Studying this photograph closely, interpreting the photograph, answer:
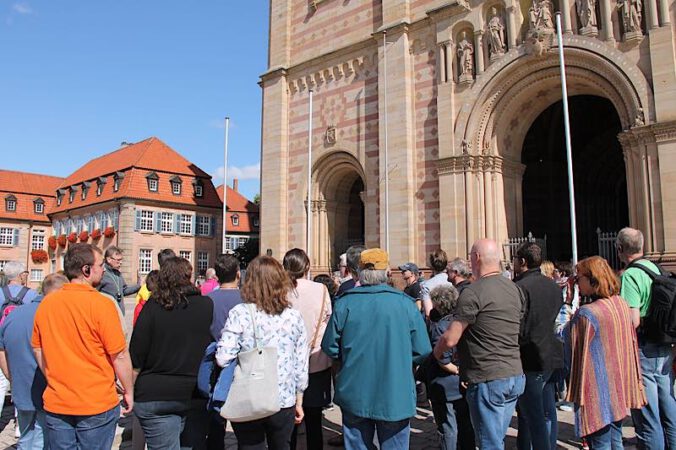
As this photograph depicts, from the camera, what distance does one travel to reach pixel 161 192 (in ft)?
122

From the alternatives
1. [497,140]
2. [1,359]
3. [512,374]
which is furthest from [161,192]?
[512,374]

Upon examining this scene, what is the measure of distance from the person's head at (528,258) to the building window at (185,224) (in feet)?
116

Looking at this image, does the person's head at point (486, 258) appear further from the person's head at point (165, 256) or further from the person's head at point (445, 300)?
the person's head at point (165, 256)

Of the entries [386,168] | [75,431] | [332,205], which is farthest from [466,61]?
[75,431]

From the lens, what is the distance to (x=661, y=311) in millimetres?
4766

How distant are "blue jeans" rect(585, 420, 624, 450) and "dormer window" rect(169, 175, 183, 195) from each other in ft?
120

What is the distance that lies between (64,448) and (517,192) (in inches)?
612

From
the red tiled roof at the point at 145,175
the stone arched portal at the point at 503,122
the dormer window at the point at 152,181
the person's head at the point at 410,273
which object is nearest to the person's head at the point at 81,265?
the person's head at the point at 410,273

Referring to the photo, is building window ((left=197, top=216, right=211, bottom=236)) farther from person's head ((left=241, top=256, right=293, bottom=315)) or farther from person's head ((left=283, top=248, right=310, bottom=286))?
person's head ((left=241, top=256, right=293, bottom=315))

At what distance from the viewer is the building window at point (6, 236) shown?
139 ft

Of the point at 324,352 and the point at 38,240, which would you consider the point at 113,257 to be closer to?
the point at 324,352

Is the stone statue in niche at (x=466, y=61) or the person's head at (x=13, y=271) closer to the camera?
the person's head at (x=13, y=271)

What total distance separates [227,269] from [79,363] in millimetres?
1465

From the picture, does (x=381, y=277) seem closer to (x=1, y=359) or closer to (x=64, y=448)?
(x=64, y=448)
